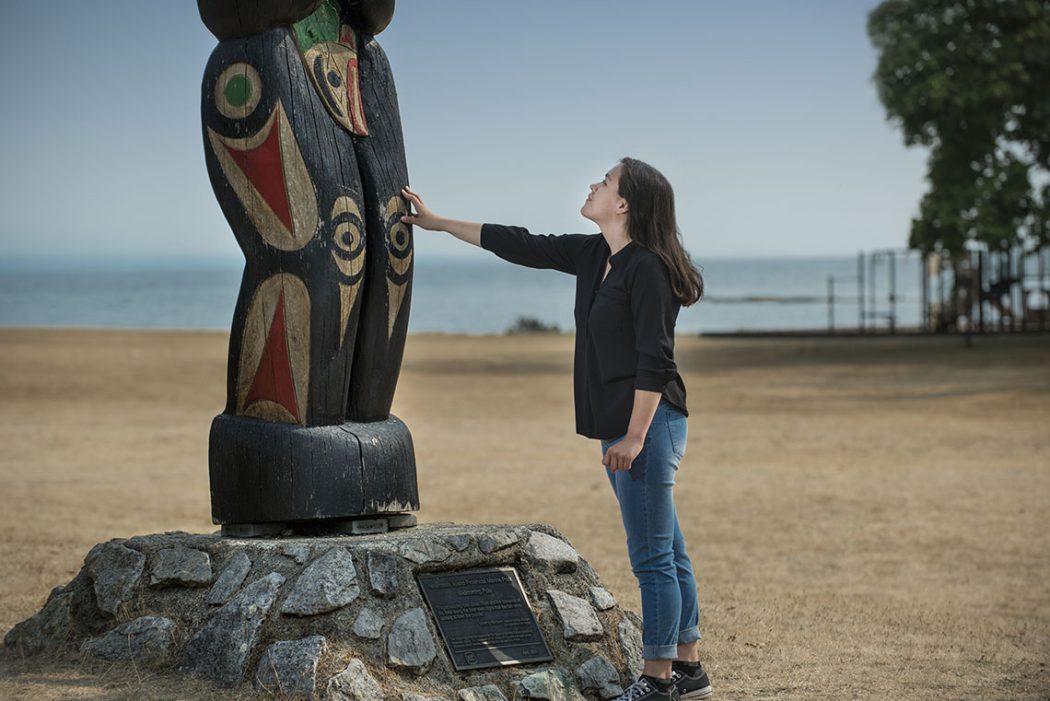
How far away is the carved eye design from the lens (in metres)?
5.29

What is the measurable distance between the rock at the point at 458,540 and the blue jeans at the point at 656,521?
30.2 inches

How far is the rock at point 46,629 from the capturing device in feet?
18.1

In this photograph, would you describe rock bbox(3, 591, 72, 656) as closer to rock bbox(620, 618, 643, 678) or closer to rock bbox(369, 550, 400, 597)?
rock bbox(369, 550, 400, 597)

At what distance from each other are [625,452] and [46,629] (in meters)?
2.71

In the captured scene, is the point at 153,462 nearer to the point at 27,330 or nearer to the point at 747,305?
the point at 27,330

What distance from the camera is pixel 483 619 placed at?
511 cm

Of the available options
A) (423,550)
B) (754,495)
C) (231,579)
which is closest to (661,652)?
(423,550)

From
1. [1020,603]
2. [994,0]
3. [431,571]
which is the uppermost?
[994,0]

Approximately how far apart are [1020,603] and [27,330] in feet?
93.8

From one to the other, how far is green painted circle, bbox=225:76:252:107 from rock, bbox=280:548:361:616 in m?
1.81

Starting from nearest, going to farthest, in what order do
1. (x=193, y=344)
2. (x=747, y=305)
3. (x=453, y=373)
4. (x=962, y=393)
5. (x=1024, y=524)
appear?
(x=1024, y=524) → (x=962, y=393) → (x=453, y=373) → (x=193, y=344) → (x=747, y=305)

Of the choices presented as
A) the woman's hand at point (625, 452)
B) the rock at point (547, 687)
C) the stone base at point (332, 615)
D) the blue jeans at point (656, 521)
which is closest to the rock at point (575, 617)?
the stone base at point (332, 615)

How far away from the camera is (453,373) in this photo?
22.7 metres

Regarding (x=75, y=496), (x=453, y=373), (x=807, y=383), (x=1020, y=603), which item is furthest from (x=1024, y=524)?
(x=453, y=373)
